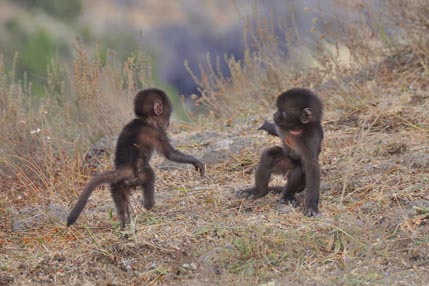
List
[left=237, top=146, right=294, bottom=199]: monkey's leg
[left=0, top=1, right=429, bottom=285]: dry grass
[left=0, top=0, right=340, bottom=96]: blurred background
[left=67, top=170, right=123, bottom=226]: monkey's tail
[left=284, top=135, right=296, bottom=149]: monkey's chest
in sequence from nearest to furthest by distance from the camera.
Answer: [left=0, top=1, right=429, bottom=285]: dry grass, [left=67, top=170, right=123, bottom=226]: monkey's tail, [left=284, top=135, right=296, bottom=149]: monkey's chest, [left=237, top=146, right=294, bottom=199]: monkey's leg, [left=0, top=0, right=340, bottom=96]: blurred background

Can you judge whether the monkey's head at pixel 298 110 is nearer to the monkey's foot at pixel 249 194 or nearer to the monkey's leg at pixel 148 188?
the monkey's foot at pixel 249 194

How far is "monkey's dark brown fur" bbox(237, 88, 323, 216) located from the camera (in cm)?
685

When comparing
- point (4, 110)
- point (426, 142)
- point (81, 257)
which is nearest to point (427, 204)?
point (426, 142)

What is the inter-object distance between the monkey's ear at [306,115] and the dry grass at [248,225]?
0.48m

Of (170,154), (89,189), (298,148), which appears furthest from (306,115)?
(89,189)

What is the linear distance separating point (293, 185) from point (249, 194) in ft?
1.64

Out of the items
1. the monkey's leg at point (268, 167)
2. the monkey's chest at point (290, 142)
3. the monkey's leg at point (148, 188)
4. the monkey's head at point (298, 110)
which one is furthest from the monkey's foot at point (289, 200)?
the monkey's leg at point (148, 188)

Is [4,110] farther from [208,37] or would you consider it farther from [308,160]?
[208,37]

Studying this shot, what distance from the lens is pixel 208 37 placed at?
86.0 feet

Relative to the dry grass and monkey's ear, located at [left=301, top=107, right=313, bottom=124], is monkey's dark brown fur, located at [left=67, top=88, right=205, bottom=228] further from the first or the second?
monkey's ear, located at [left=301, top=107, right=313, bottom=124]

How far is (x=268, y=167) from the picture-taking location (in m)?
7.27

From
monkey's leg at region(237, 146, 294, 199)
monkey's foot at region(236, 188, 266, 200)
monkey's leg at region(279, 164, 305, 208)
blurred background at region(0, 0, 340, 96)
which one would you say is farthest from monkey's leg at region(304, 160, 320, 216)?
blurred background at region(0, 0, 340, 96)

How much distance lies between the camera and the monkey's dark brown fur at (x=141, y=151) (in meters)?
6.74

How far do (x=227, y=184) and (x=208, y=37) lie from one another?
18522 mm
